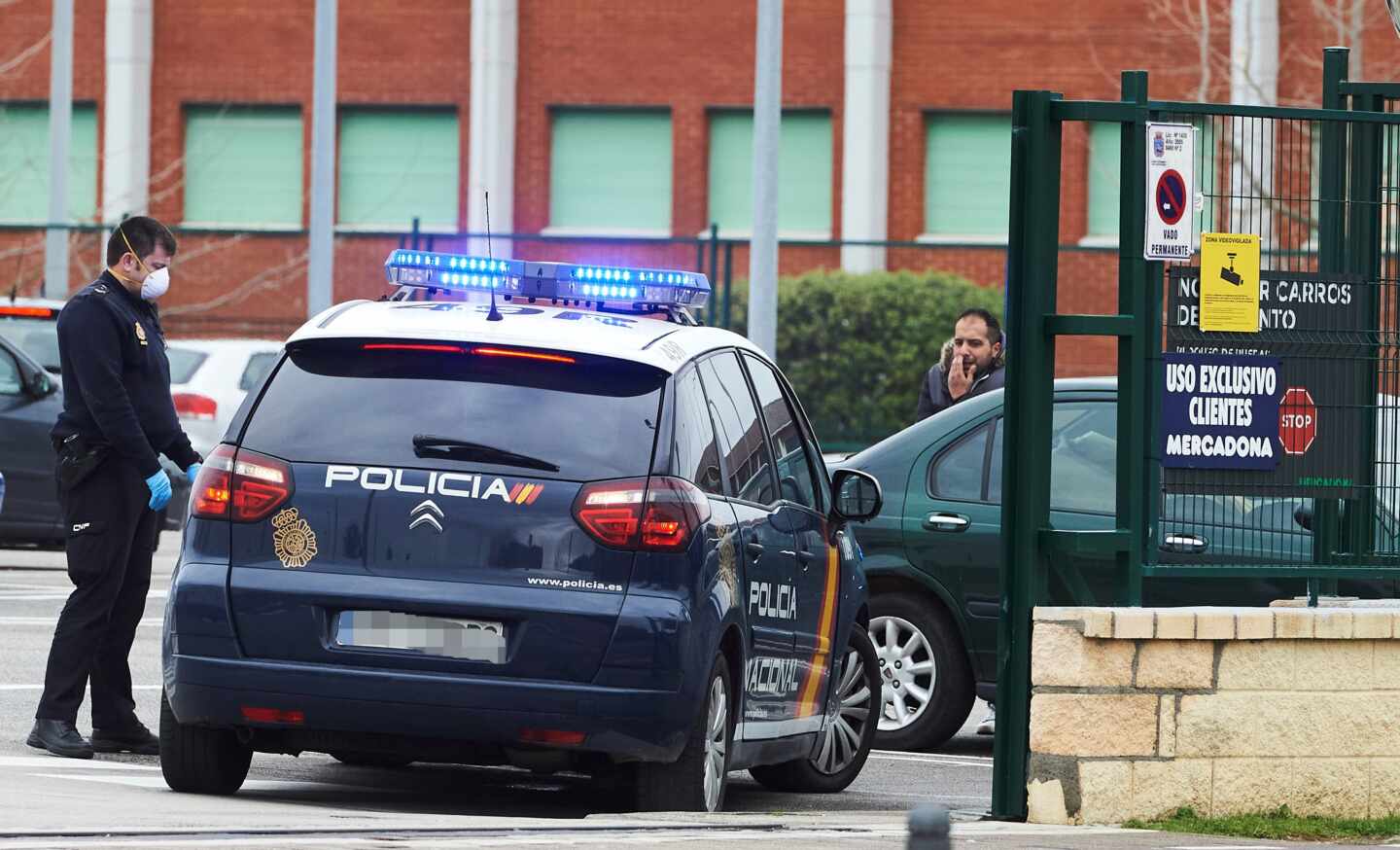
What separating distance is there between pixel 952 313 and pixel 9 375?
12.5m

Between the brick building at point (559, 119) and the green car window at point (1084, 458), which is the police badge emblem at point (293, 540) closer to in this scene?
the green car window at point (1084, 458)

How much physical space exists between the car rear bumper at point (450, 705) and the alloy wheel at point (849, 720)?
6.80ft

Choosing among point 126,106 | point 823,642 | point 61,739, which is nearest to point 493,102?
point 126,106

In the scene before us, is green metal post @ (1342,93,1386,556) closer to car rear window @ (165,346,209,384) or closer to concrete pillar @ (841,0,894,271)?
car rear window @ (165,346,209,384)

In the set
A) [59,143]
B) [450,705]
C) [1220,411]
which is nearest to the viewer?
[450,705]

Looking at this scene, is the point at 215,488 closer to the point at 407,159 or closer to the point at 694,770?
the point at 694,770

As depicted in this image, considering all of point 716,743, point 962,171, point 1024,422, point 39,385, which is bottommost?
point 716,743

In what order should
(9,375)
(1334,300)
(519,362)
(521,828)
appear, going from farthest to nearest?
(9,375) < (1334,300) < (519,362) < (521,828)

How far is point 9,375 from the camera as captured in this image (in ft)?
55.2

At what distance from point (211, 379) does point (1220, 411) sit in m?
13.6

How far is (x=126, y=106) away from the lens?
3416 cm

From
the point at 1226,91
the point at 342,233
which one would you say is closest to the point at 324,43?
the point at 342,233

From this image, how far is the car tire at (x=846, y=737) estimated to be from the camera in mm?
9414

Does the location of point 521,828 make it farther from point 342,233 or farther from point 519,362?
point 342,233
